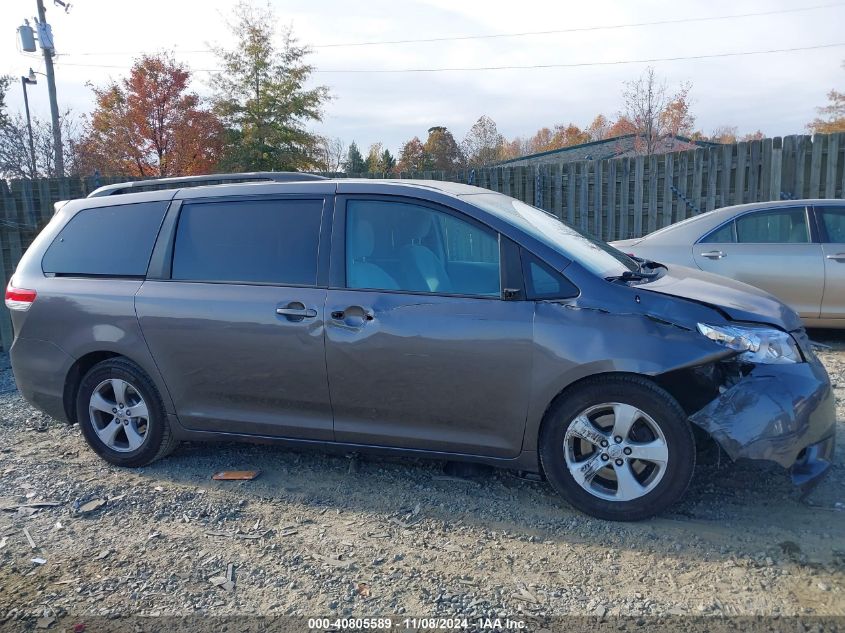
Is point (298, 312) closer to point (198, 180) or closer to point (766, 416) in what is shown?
point (198, 180)

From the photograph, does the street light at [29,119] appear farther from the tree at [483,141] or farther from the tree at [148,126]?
the tree at [483,141]

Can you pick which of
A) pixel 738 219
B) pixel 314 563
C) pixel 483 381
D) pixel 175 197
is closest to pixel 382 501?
pixel 314 563

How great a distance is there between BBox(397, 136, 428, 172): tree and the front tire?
4895 cm

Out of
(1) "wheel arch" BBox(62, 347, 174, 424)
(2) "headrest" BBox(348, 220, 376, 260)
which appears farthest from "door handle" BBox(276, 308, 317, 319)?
(1) "wheel arch" BBox(62, 347, 174, 424)

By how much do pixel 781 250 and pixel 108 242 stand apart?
640 centimetres

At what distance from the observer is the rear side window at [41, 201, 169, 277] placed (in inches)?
176

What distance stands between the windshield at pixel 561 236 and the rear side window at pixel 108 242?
215 cm

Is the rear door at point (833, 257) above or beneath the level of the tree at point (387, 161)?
beneath

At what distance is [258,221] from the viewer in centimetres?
422

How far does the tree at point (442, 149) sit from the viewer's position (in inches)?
2021

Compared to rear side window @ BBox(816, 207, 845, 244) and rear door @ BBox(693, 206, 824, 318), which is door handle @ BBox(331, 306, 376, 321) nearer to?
rear door @ BBox(693, 206, 824, 318)

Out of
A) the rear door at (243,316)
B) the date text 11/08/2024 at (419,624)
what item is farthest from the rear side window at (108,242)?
the date text 11/08/2024 at (419,624)

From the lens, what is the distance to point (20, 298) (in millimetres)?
4699

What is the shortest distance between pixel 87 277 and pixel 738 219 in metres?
6.30
